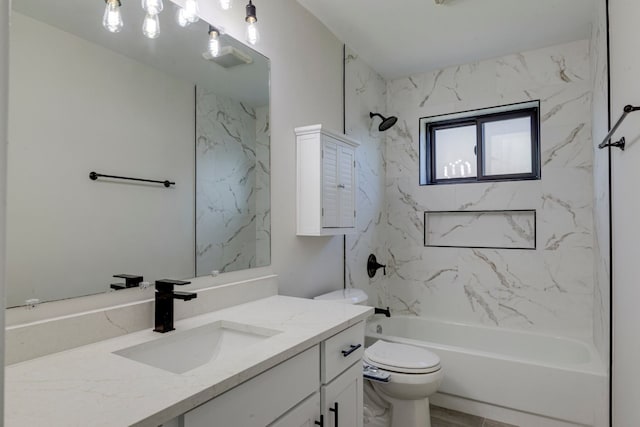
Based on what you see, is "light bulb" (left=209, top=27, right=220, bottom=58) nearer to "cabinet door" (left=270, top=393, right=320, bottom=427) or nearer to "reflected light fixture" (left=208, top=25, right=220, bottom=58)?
"reflected light fixture" (left=208, top=25, right=220, bottom=58)

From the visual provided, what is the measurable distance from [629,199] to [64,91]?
199 centimetres

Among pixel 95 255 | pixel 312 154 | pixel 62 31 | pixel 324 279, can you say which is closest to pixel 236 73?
pixel 312 154

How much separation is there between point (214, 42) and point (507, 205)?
7.94ft

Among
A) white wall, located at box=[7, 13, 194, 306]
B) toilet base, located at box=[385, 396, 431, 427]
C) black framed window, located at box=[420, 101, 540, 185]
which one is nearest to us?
white wall, located at box=[7, 13, 194, 306]

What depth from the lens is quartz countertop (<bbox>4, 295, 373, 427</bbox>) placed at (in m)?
0.68

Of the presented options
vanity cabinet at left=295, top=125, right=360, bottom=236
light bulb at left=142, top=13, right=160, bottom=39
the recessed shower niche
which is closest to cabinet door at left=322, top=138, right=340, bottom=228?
vanity cabinet at left=295, top=125, right=360, bottom=236

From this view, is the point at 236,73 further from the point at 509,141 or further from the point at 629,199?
the point at 509,141

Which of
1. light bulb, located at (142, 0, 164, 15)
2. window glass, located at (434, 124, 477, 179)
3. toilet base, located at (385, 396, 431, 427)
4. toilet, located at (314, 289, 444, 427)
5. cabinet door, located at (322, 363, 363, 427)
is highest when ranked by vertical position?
light bulb, located at (142, 0, 164, 15)

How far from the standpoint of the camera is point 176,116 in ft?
4.75

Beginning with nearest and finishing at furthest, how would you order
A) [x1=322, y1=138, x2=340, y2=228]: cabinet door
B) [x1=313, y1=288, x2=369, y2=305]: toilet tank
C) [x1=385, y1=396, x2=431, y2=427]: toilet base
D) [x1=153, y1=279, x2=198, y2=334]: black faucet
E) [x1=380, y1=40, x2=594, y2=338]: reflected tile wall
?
[x1=153, y1=279, x2=198, y2=334]: black faucet → [x1=385, y1=396, x2=431, y2=427]: toilet base → [x1=322, y1=138, x2=340, y2=228]: cabinet door → [x1=313, y1=288, x2=369, y2=305]: toilet tank → [x1=380, y1=40, x2=594, y2=338]: reflected tile wall

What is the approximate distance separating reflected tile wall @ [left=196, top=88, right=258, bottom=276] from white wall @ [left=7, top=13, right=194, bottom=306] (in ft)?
0.32

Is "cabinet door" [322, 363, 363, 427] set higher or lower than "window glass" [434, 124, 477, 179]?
lower

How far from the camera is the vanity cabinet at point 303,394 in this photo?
33.8 inches

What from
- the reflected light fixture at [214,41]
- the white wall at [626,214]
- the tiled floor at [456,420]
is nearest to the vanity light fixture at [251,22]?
the reflected light fixture at [214,41]
